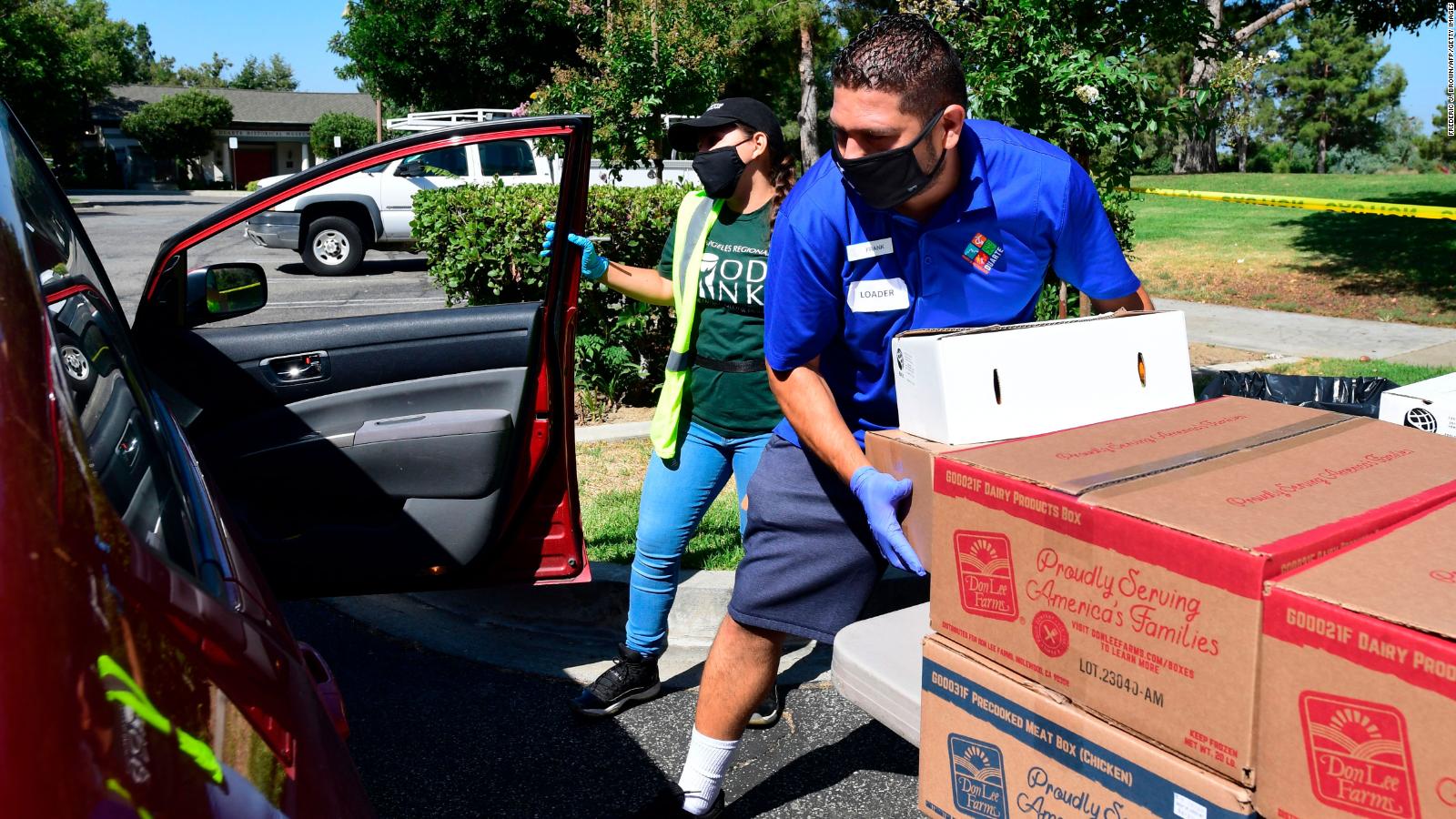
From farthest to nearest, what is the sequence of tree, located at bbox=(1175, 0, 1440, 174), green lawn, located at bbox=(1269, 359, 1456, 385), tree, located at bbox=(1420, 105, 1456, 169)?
tree, located at bbox=(1420, 105, 1456, 169), green lawn, located at bbox=(1269, 359, 1456, 385), tree, located at bbox=(1175, 0, 1440, 174)

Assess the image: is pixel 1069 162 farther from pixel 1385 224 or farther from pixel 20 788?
pixel 1385 224

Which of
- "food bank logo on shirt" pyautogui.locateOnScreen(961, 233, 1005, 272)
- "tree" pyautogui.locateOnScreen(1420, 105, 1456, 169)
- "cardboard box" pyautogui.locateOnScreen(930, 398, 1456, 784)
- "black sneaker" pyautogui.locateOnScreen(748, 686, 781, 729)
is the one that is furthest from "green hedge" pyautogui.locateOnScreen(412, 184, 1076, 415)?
"tree" pyautogui.locateOnScreen(1420, 105, 1456, 169)

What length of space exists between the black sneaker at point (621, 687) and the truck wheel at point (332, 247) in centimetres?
1310

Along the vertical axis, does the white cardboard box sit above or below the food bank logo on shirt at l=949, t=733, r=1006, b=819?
above

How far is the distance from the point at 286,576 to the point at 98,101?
203ft

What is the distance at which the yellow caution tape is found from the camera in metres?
15.1

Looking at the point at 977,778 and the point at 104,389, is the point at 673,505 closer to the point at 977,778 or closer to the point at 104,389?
the point at 977,778

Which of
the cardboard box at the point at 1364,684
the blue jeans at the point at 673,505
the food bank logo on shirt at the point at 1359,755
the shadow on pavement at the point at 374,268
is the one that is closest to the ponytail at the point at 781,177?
the blue jeans at the point at 673,505

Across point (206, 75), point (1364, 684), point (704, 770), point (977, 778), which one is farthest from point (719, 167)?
point (206, 75)

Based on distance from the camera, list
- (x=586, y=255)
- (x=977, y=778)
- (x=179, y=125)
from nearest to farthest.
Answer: (x=977, y=778) < (x=586, y=255) < (x=179, y=125)

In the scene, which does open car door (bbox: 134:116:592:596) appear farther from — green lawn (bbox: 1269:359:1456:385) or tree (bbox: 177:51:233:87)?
tree (bbox: 177:51:233:87)

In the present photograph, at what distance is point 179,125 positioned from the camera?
162 ft

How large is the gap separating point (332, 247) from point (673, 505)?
13533mm

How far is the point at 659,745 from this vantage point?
3.42 meters
